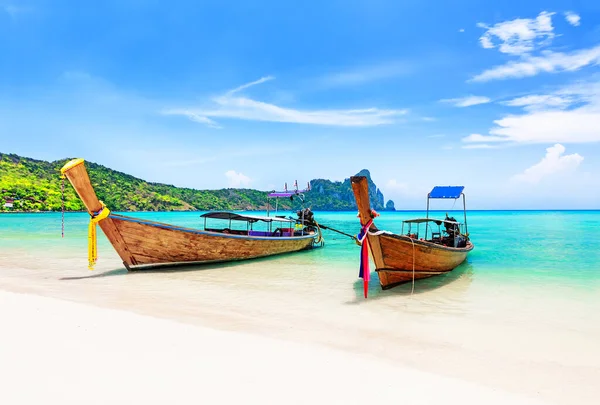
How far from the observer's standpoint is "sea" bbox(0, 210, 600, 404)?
521cm

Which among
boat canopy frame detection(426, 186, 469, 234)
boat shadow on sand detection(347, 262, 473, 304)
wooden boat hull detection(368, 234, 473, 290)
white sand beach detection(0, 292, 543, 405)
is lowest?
boat shadow on sand detection(347, 262, 473, 304)

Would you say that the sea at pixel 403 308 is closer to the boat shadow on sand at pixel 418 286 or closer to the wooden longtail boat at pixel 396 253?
the boat shadow on sand at pixel 418 286

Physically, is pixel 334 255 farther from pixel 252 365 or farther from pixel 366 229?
pixel 252 365

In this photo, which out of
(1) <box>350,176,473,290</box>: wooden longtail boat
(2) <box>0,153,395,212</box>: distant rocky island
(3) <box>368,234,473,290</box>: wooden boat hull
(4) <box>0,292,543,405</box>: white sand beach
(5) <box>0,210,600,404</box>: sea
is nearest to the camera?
(4) <box>0,292,543,405</box>: white sand beach

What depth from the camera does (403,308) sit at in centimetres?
821

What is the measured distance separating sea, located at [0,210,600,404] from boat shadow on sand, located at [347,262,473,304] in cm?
5

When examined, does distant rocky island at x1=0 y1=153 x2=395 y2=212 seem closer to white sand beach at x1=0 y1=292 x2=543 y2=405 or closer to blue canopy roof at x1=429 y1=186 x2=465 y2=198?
blue canopy roof at x1=429 y1=186 x2=465 y2=198

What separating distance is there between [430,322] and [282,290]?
4211 millimetres

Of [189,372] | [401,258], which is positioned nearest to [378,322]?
[401,258]

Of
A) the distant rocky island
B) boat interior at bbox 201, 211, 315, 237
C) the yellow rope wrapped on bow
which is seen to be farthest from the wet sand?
the distant rocky island

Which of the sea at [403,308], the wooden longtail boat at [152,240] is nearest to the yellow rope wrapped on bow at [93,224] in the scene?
the wooden longtail boat at [152,240]

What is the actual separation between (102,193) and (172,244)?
92204mm

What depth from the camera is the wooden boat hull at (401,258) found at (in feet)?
30.7

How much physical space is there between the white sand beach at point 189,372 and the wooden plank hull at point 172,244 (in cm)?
606
